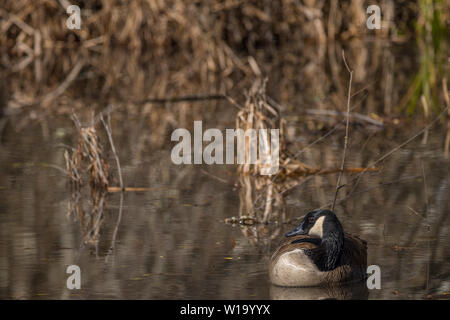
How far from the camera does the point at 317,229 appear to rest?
6.55m

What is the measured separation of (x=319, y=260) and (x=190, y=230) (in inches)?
72.3

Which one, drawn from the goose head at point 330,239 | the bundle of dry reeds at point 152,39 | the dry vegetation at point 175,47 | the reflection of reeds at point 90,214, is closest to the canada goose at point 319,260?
the goose head at point 330,239

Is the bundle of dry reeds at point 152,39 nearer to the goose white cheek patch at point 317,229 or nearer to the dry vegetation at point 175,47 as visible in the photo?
the dry vegetation at point 175,47

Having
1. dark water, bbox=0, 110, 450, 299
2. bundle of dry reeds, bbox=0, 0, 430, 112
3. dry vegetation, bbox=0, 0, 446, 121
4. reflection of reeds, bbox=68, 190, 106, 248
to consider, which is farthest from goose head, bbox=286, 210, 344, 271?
bundle of dry reeds, bbox=0, 0, 430, 112

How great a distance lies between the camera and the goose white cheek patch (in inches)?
255

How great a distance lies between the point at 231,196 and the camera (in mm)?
9266

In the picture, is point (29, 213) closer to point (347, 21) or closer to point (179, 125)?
point (179, 125)

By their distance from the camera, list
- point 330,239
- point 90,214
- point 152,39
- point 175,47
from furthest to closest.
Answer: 1. point 175,47
2. point 152,39
3. point 90,214
4. point 330,239

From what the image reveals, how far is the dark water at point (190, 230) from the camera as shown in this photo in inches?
256

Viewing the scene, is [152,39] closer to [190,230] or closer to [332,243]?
[190,230]

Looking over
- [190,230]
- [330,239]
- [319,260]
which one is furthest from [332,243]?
[190,230]

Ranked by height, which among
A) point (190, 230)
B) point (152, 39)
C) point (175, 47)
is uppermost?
point (152, 39)

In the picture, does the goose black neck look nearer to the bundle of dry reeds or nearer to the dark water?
the dark water

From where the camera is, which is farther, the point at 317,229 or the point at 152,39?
the point at 152,39
